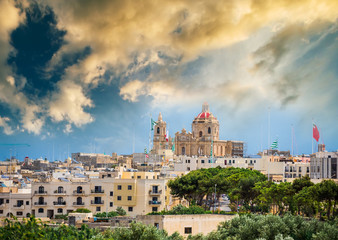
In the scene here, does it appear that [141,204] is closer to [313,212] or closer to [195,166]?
[313,212]

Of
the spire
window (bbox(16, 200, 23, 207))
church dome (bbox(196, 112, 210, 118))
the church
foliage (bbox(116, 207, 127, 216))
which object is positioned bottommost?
foliage (bbox(116, 207, 127, 216))

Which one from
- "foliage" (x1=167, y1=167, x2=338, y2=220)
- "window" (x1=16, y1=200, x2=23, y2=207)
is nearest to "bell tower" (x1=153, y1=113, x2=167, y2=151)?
"foliage" (x1=167, y1=167, x2=338, y2=220)

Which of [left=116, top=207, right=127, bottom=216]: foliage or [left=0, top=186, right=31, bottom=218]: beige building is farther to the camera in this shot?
[left=0, top=186, right=31, bottom=218]: beige building

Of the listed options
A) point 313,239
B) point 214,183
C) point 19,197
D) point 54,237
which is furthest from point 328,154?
point 54,237

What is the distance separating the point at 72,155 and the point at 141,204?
118264 millimetres

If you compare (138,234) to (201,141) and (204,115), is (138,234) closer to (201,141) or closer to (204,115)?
(201,141)

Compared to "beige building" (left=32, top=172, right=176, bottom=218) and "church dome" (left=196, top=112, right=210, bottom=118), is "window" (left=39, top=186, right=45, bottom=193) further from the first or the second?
"church dome" (left=196, top=112, right=210, bottom=118)

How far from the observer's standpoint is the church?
164m

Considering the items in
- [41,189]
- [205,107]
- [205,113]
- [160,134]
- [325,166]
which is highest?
[205,107]

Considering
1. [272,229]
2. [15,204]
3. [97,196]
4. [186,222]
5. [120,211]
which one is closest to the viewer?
[272,229]

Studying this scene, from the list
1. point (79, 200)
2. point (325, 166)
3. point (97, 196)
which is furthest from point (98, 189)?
point (325, 166)

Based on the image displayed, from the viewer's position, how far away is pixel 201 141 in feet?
547

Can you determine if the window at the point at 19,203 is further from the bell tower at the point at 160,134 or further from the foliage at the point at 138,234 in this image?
the bell tower at the point at 160,134

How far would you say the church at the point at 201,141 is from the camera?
164m
